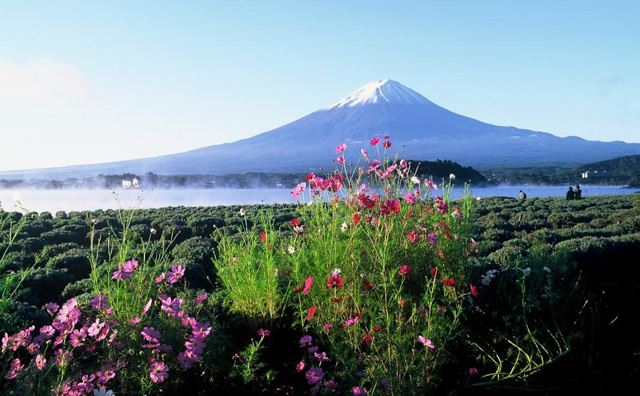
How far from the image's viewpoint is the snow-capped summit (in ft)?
457

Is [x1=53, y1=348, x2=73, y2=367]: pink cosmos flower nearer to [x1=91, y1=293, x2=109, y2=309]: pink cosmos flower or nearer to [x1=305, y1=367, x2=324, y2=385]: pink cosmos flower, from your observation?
[x1=91, y1=293, x2=109, y2=309]: pink cosmos flower

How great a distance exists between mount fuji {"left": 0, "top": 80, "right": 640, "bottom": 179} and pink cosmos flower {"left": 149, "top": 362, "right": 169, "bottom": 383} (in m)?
101

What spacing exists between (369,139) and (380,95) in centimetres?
2439

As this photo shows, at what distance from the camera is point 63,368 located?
2.88 metres

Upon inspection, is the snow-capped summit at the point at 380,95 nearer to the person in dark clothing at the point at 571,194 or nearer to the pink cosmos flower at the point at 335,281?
the person in dark clothing at the point at 571,194

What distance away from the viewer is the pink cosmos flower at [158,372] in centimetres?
321

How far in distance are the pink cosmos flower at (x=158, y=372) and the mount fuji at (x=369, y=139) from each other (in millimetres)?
101179

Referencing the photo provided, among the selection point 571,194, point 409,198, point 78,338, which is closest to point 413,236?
point 409,198

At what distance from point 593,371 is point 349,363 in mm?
2464

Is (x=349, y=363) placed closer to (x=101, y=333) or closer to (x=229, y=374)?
(x=229, y=374)

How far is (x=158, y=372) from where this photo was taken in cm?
326

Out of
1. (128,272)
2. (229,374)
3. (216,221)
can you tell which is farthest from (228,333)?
(216,221)

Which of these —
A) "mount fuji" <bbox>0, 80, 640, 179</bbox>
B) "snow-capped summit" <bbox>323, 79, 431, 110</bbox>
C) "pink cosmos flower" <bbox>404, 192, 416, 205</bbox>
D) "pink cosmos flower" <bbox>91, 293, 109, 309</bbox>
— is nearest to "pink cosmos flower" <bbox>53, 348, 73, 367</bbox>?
"pink cosmos flower" <bbox>91, 293, 109, 309</bbox>

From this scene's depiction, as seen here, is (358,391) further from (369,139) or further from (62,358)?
(369,139)
